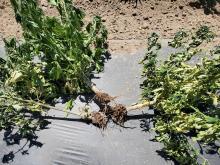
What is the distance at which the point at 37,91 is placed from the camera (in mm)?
3416

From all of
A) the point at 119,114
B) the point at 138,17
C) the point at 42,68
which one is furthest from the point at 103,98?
the point at 138,17

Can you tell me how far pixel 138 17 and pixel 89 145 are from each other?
6.11 ft

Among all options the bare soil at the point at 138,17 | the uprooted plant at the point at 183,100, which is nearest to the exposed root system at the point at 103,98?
the uprooted plant at the point at 183,100

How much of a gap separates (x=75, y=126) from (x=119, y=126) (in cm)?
36

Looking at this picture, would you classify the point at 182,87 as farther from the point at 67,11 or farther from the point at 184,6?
the point at 184,6

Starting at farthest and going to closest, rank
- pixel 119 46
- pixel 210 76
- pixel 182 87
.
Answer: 1. pixel 119 46
2. pixel 182 87
3. pixel 210 76

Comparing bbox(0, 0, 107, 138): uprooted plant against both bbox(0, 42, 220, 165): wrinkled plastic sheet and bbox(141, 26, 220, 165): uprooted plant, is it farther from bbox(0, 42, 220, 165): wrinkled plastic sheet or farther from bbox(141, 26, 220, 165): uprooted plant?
bbox(141, 26, 220, 165): uprooted plant

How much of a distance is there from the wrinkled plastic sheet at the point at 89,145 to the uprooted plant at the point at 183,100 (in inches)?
4.9

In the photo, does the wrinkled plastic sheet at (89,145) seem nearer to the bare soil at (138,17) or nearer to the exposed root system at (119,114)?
the exposed root system at (119,114)

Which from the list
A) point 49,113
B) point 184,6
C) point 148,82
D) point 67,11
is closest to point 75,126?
point 49,113

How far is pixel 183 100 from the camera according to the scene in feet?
9.93

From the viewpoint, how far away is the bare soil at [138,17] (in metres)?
4.34

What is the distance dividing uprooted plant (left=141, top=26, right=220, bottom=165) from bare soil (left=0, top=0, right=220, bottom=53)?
0.88 m

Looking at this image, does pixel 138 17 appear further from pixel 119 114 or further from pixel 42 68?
pixel 119 114
